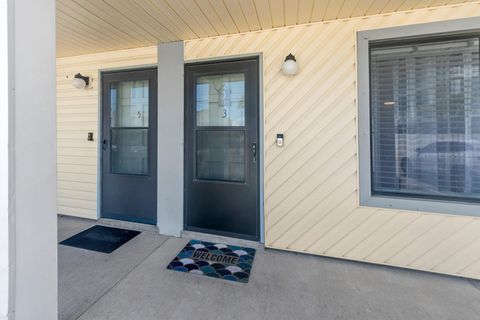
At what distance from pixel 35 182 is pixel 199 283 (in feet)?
4.55

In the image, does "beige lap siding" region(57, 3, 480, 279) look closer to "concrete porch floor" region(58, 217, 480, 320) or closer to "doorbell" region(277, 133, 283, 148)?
"doorbell" region(277, 133, 283, 148)

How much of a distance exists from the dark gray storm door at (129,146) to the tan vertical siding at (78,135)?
153mm

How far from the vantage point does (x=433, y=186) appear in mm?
2141

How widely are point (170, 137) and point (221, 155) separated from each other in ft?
2.24

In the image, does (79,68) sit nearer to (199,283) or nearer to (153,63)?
(153,63)

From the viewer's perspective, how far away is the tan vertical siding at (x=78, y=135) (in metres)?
3.17

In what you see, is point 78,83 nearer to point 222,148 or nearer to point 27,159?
point 222,148

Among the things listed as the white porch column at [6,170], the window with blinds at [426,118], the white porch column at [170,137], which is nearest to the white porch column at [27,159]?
the white porch column at [6,170]

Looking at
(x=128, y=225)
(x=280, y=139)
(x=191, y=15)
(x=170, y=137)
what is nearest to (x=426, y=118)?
(x=280, y=139)

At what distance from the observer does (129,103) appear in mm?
3111

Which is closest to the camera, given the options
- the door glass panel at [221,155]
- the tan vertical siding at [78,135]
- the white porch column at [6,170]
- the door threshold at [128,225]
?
the white porch column at [6,170]

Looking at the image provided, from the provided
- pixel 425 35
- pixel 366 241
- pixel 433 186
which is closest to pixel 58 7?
pixel 425 35

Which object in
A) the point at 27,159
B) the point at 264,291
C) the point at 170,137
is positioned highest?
the point at 170,137

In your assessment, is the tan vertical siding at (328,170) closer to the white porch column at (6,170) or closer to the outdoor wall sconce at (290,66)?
the outdoor wall sconce at (290,66)
